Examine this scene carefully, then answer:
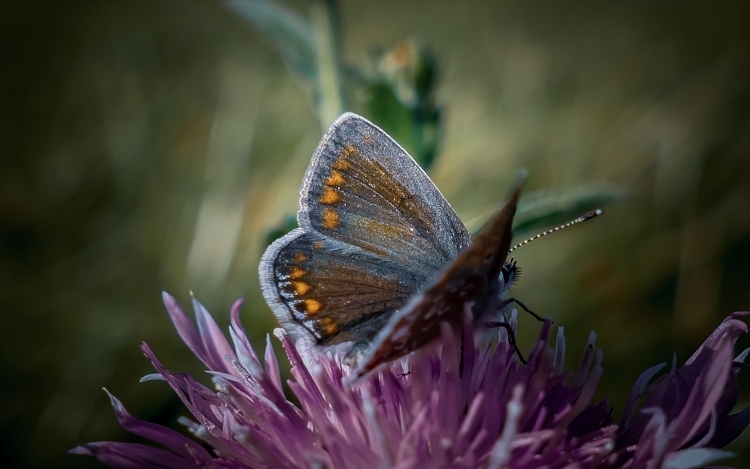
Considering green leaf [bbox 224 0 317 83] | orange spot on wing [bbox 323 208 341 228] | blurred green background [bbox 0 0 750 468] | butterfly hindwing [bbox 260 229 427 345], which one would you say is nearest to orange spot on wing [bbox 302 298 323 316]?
butterfly hindwing [bbox 260 229 427 345]

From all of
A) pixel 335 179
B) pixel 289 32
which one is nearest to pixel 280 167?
pixel 289 32

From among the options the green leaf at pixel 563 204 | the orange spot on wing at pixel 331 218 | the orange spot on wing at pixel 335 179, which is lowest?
the orange spot on wing at pixel 331 218

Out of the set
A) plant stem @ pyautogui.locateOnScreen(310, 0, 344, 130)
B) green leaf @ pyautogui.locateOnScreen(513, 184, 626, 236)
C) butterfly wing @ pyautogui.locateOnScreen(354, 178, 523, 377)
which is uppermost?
plant stem @ pyautogui.locateOnScreen(310, 0, 344, 130)

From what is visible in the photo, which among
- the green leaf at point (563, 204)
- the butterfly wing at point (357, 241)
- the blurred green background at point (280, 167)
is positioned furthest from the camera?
the blurred green background at point (280, 167)

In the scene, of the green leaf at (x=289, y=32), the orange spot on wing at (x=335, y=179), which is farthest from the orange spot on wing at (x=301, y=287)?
the green leaf at (x=289, y=32)

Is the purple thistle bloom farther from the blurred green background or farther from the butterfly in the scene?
the blurred green background

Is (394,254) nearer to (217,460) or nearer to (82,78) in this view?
(217,460)

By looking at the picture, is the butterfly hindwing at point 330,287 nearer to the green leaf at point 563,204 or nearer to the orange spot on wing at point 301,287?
the orange spot on wing at point 301,287

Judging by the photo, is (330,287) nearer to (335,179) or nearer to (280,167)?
(335,179)
